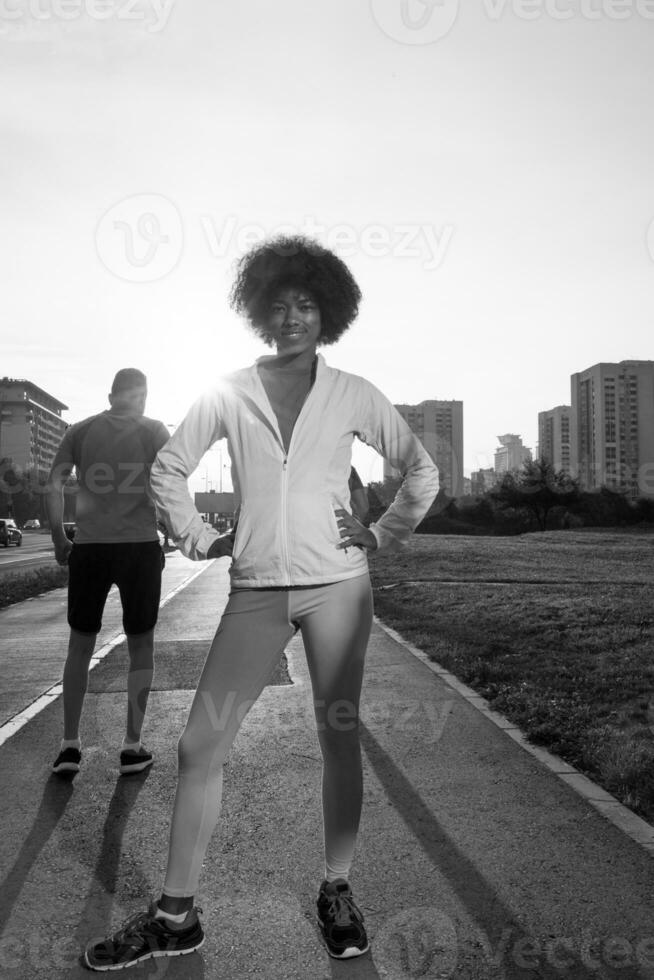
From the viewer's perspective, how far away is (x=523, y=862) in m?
3.40

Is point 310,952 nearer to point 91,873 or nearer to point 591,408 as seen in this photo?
point 91,873

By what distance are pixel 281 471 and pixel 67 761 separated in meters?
2.65

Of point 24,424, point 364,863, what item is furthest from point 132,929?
point 24,424

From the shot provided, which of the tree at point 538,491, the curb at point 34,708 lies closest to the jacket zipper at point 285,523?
the curb at point 34,708

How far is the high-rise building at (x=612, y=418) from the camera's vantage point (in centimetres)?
8119

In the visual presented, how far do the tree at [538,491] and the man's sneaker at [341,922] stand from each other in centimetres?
5640

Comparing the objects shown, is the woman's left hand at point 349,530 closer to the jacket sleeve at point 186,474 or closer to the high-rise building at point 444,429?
the jacket sleeve at point 186,474

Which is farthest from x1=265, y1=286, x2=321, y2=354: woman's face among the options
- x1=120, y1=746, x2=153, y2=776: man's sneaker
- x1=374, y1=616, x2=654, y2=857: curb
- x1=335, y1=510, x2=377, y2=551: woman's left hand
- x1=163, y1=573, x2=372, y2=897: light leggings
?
x1=120, y1=746, x2=153, y2=776: man's sneaker

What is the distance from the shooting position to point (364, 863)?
133 inches

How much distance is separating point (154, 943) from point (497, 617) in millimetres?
9359

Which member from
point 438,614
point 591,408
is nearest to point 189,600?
point 438,614

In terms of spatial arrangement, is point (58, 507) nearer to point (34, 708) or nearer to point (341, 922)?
point (34, 708)

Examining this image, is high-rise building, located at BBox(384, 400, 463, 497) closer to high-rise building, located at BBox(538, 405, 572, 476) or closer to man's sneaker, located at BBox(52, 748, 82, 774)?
high-rise building, located at BBox(538, 405, 572, 476)

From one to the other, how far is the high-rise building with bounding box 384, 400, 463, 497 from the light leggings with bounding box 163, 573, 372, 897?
84260mm
